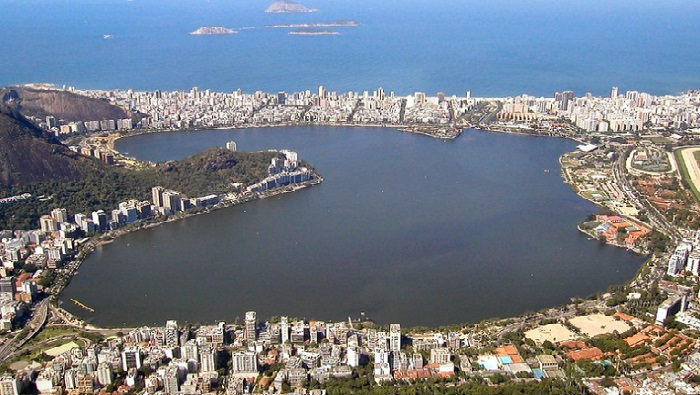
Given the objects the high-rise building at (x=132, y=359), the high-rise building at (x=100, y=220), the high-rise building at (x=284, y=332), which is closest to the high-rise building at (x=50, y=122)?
the high-rise building at (x=100, y=220)

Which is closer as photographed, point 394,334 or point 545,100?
point 394,334

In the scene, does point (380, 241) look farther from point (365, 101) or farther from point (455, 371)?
point (365, 101)

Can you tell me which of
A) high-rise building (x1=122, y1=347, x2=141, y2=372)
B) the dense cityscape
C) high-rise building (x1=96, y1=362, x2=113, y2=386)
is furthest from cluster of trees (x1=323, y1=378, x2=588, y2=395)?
high-rise building (x1=96, y1=362, x2=113, y2=386)

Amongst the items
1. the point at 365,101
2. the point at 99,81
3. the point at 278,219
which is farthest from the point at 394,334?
the point at 99,81

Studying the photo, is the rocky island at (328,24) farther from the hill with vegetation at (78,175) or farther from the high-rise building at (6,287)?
the high-rise building at (6,287)

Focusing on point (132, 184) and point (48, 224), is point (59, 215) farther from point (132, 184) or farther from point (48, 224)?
point (132, 184)

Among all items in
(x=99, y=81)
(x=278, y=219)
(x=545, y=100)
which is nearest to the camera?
(x=278, y=219)
